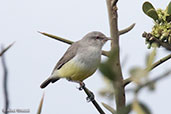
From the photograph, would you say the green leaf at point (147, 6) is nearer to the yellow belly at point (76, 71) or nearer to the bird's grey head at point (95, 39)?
the yellow belly at point (76, 71)

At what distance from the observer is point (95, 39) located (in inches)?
204

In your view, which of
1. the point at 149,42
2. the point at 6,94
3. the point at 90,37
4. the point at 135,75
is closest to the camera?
the point at 135,75

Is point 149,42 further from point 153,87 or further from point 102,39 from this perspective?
point 102,39

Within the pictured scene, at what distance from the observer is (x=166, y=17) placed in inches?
51.1

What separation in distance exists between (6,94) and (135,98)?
1.13ft

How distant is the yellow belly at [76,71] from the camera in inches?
169

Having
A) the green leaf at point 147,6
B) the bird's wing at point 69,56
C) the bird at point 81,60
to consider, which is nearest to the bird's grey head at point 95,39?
the bird at point 81,60

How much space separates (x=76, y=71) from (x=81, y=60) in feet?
0.78

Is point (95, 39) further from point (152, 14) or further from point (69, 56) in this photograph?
point (152, 14)

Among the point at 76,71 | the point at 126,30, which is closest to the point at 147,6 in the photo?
the point at 126,30

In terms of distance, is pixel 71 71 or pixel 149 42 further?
pixel 71 71

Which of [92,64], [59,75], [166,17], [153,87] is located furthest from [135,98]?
[59,75]

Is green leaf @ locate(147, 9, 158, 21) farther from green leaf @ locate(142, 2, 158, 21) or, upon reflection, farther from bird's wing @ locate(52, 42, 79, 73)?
bird's wing @ locate(52, 42, 79, 73)

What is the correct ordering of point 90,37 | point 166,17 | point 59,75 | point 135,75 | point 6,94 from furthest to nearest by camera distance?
point 90,37, point 59,75, point 166,17, point 6,94, point 135,75
